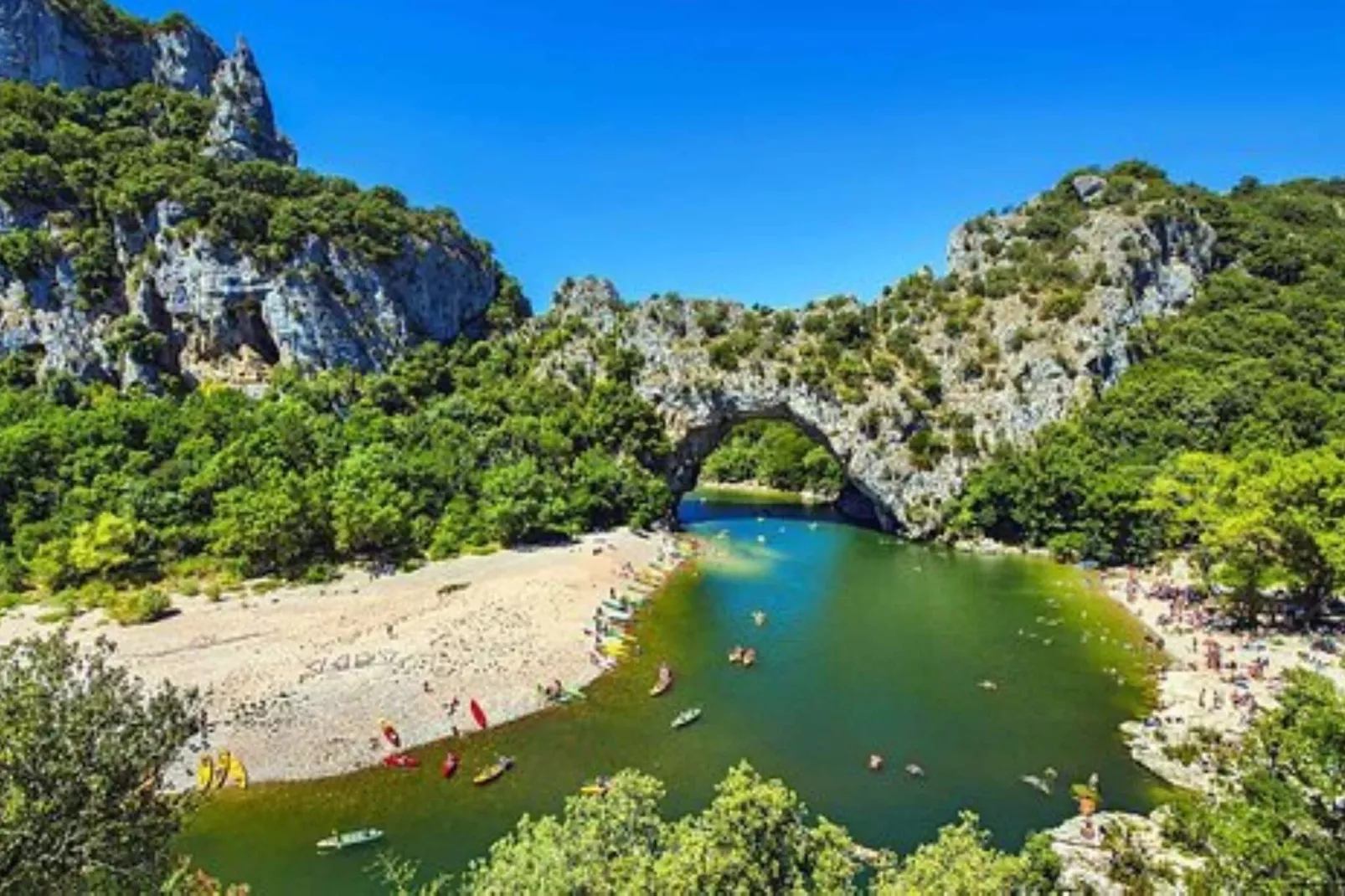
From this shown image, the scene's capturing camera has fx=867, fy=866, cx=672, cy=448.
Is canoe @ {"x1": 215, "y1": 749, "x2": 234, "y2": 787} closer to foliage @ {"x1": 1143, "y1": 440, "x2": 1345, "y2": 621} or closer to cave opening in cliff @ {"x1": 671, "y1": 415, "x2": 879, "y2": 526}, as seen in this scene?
foliage @ {"x1": 1143, "y1": 440, "x2": 1345, "y2": 621}

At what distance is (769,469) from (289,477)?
264 ft

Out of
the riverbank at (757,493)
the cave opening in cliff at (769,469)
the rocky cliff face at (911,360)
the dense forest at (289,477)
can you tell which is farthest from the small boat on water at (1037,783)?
the riverbank at (757,493)

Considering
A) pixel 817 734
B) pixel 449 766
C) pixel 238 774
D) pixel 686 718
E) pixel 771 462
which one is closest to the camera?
pixel 238 774

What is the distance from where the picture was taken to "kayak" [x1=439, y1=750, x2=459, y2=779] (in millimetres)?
33094

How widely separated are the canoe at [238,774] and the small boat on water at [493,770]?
27.8 feet

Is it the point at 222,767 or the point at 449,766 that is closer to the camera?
the point at 222,767

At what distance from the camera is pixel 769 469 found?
5172 inches

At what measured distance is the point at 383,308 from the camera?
106250 millimetres

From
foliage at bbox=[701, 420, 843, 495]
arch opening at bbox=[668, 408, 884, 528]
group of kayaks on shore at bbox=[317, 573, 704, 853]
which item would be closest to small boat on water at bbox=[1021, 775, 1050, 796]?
group of kayaks on shore at bbox=[317, 573, 704, 853]

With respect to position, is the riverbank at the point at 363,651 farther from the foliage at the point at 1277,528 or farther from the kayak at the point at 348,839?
the foliage at the point at 1277,528

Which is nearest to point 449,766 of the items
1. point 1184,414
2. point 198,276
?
point 1184,414

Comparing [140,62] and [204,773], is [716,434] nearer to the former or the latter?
[204,773]

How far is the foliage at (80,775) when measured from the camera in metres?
13.1

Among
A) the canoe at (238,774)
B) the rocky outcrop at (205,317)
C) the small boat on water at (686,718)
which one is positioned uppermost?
the rocky outcrop at (205,317)
